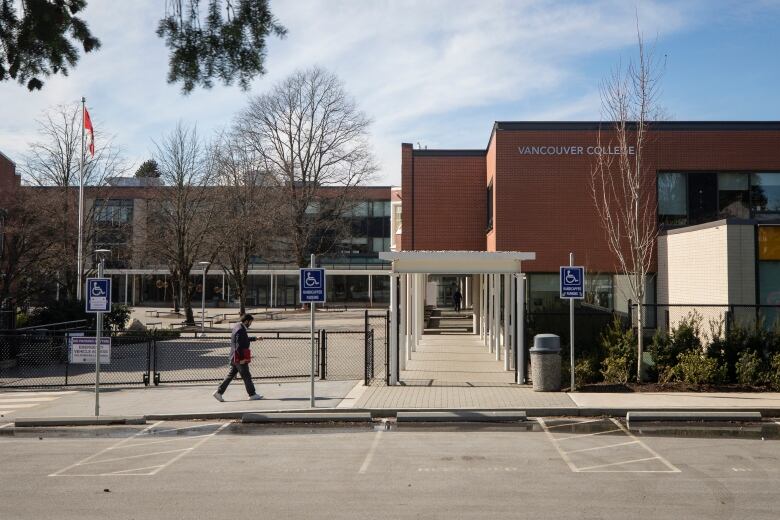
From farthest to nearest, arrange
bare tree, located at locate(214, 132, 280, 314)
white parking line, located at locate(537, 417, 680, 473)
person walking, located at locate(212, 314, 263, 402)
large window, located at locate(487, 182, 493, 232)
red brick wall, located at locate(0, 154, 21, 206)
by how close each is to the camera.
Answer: bare tree, located at locate(214, 132, 280, 314)
red brick wall, located at locate(0, 154, 21, 206)
large window, located at locate(487, 182, 493, 232)
person walking, located at locate(212, 314, 263, 402)
white parking line, located at locate(537, 417, 680, 473)

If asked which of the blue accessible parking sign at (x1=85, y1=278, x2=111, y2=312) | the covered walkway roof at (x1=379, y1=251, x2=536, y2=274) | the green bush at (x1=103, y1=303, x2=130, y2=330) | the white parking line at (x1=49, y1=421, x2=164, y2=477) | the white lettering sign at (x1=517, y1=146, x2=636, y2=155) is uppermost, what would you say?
the white lettering sign at (x1=517, y1=146, x2=636, y2=155)

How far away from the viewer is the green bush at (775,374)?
15711 mm

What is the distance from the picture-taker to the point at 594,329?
18.2 meters

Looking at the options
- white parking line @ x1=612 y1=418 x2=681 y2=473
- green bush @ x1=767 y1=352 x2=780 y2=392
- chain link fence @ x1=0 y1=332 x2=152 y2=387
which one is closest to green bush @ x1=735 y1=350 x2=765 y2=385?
green bush @ x1=767 y1=352 x2=780 y2=392

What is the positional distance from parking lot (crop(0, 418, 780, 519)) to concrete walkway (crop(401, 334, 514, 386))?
4.73m

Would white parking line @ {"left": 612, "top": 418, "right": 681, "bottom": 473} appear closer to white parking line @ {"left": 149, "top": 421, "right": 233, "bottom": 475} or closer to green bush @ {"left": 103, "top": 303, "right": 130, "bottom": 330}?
white parking line @ {"left": 149, "top": 421, "right": 233, "bottom": 475}

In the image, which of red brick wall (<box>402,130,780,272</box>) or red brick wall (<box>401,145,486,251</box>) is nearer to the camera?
red brick wall (<box>402,130,780,272</box>)

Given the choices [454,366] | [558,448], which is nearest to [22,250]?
[454,366]

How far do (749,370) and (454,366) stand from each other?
776 cm

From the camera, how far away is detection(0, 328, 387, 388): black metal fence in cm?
1881

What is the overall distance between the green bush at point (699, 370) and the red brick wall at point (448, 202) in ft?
54.5

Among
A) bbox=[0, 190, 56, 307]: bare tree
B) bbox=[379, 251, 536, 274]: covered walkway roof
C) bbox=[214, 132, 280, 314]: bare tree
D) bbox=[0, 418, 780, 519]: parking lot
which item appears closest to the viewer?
bbox=[0, 418, 780, 519]: parking lot

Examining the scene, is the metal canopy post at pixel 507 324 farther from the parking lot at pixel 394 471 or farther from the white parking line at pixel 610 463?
the white parking line at pixel 610 463

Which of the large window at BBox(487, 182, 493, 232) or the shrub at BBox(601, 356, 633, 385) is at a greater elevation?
the large window at BBox(487, 182, 493, 232)
